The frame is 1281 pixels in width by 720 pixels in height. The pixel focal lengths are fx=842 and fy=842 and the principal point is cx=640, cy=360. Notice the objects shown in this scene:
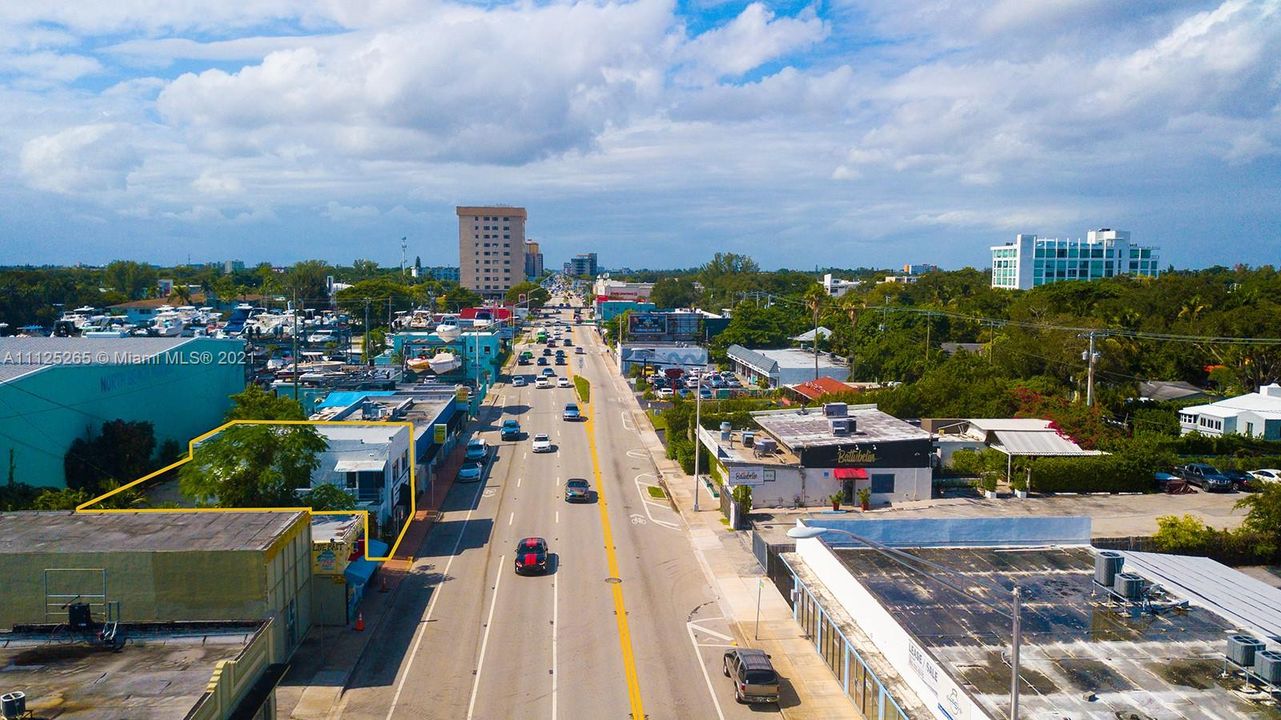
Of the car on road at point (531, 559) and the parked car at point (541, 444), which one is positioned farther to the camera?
the parked car at point (541, 444)

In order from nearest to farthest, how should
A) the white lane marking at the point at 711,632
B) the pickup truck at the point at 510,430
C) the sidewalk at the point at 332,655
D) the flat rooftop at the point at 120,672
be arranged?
the flat rooftop at the point at 120,672 < the sidewalk at the point at 332,655 < the white lane marking at the point at 711,632 < the pickup truck at the point at 510,430

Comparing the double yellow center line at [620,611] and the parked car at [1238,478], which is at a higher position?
the parked car at [1238,478]

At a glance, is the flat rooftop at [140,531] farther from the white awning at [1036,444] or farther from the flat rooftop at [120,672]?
the white awning at [1036,444]

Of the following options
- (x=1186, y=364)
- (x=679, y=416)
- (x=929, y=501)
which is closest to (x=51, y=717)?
(x=929, y=501)

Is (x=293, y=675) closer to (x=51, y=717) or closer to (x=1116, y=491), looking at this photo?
(x=51, y=717)

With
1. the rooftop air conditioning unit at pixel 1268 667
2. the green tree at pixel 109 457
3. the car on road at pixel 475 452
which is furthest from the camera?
the car on road at pixel 475 452

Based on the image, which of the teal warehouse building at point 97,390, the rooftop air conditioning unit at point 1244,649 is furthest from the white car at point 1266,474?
the teal warehouse building at point 97,390

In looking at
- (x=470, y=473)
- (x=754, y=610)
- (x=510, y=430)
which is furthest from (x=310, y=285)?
(x=754, y=610)
